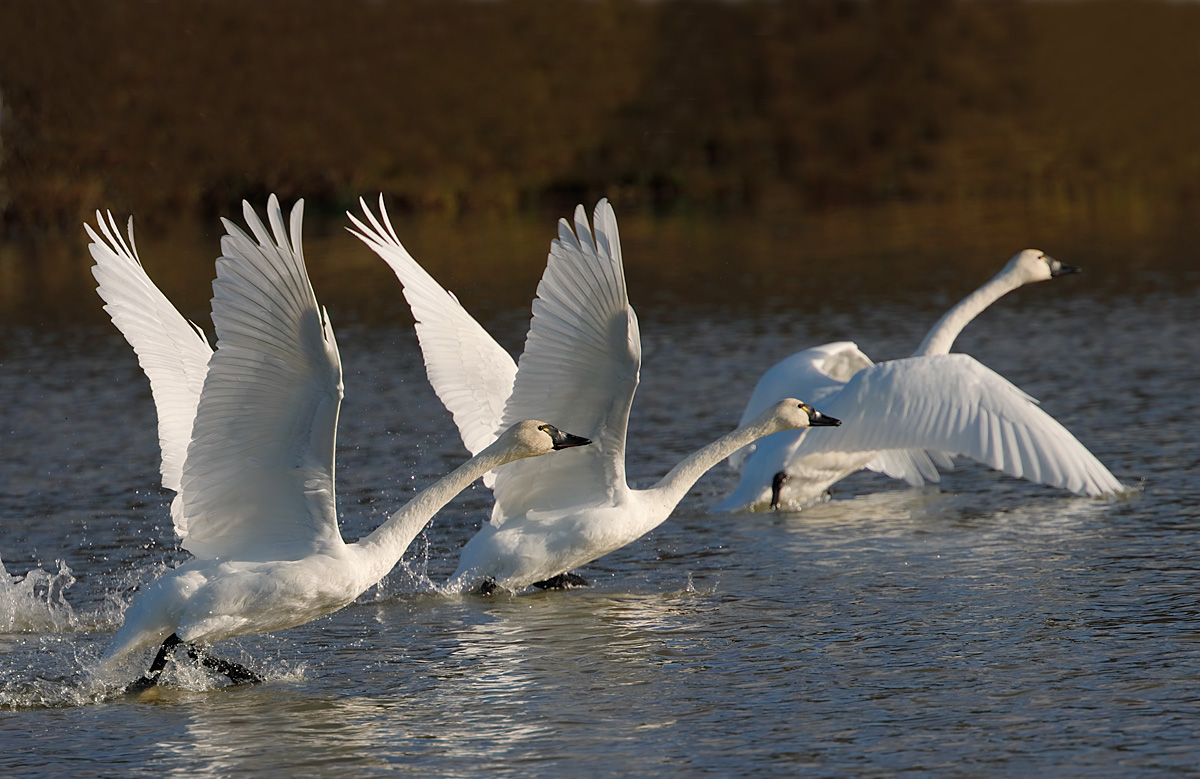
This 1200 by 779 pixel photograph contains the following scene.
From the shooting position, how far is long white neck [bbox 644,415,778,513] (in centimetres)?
961

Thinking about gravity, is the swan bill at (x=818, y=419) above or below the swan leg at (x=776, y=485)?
above

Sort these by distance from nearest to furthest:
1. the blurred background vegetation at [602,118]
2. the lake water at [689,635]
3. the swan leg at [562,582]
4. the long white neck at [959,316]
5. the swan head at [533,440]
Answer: the lake water at [689,635]
the swan head at [533,440]
the swan leg at [562,582]
the long white neck at [959,316]
the blurred background vegetation at [602,118]

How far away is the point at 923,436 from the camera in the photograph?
1128 centimetres

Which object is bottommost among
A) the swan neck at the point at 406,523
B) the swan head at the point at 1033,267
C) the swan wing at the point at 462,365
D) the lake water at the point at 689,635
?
the lake water at the point at 689,635

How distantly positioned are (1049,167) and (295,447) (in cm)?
4240

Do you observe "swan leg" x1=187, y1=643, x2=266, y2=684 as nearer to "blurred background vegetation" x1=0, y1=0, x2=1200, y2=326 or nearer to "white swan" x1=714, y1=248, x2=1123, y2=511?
"white swan" x1=714, y1=248, x2=1123, y2=511

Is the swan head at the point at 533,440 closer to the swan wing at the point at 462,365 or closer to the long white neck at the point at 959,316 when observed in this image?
the swan wing at the point at 462,365

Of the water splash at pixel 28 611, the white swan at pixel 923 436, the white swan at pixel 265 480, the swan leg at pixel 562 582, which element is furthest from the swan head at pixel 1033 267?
the water splash at pixel 28 611

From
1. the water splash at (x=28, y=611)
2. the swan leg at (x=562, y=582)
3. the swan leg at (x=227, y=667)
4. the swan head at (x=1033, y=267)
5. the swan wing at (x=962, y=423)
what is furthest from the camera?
the swan head at (x=1033, y=267)

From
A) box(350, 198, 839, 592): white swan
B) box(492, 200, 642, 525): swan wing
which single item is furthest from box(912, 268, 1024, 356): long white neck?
box(492, 200, 642, 525): swan wing

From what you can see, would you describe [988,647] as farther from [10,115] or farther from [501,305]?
[10,115]

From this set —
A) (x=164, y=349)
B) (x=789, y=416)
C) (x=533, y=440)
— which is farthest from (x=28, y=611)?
(x=789, y=416)

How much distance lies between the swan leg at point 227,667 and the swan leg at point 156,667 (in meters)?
0.17

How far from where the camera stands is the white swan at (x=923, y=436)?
11.2 m
